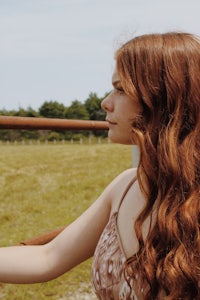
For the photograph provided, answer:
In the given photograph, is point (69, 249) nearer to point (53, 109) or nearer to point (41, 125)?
point (41, 125)

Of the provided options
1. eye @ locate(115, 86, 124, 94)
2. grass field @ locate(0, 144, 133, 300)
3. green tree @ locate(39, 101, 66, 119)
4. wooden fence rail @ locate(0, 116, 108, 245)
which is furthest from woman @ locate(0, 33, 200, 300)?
green tree @ locate(39, 101, 66, 119)

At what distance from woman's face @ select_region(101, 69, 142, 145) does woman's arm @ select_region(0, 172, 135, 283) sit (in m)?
0.18

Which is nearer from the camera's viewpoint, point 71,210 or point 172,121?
point 172,121

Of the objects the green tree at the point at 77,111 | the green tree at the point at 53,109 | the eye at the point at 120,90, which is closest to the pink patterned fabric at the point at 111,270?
the eye at the point at 120,90

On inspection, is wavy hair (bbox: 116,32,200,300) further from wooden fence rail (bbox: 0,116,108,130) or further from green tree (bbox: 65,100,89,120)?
green tree (bbox: 65,100,89,120)

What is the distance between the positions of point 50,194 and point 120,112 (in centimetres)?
996

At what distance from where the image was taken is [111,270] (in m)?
1.17

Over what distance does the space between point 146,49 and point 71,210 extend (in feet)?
24.7

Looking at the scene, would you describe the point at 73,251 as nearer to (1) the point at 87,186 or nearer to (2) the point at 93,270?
(2) the point at 93,270

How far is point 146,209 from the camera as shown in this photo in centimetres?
115

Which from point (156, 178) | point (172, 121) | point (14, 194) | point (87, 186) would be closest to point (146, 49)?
point (172, 121)

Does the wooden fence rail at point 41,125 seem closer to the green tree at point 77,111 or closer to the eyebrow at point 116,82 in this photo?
the eyebrow at point 116,82

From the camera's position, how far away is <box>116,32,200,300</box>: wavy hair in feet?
3.58

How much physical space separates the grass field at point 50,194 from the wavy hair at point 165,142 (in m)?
2.15
